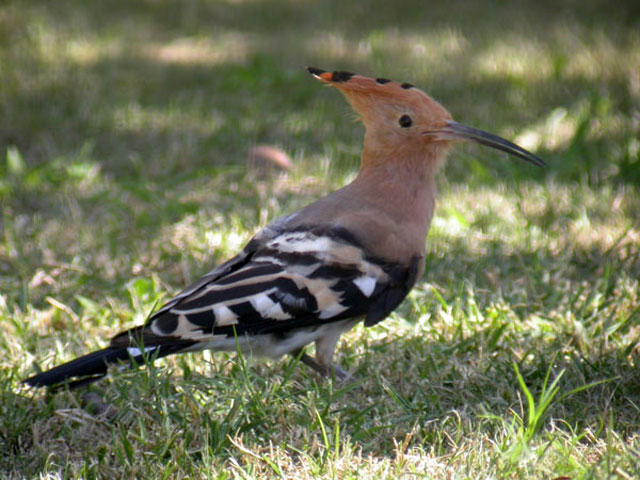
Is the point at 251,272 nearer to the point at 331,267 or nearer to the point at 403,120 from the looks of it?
the point at 331,267

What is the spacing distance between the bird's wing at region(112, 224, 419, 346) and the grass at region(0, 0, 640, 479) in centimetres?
14

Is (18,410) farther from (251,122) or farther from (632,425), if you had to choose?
(251,122)

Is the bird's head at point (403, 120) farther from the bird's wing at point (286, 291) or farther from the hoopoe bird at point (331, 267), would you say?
the bird's wing at point (286, 291)

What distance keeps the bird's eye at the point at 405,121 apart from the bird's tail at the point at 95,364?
3.35ft

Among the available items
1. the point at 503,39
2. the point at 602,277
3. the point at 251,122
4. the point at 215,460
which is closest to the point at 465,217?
the point at 602,277

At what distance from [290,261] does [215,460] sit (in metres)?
0.70

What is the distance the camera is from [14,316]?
10.4ft

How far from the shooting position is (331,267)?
2.71m

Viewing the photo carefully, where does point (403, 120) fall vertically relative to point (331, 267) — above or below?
above

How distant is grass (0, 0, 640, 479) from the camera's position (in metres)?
2.36

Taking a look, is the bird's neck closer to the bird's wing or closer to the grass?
the bird's wing

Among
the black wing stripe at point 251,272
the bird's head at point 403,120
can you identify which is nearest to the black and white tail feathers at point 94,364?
the black wing stripe at point 251,272

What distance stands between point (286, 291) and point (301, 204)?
153 cm

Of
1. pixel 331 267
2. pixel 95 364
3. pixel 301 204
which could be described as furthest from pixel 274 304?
pixel 301 204
